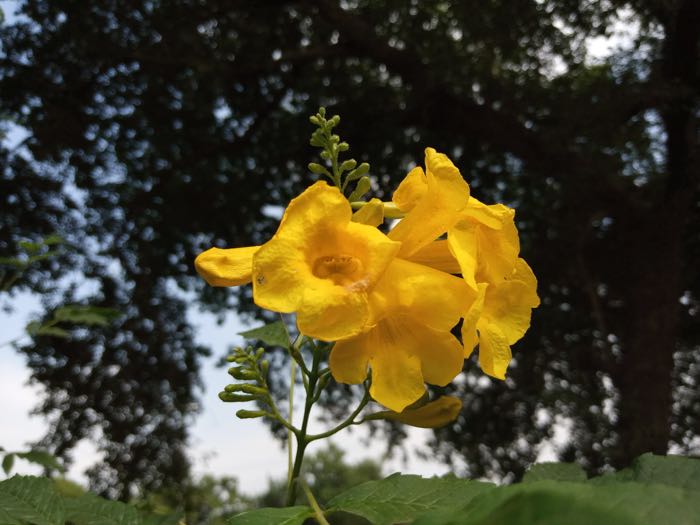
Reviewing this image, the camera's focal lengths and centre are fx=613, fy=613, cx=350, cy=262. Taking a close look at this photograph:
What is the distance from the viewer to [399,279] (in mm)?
865

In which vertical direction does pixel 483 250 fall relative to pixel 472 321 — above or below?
above

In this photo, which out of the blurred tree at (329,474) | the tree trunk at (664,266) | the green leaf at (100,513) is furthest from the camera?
the blurred tree at (329,474)

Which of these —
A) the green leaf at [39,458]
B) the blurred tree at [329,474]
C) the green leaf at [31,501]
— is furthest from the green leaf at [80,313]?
the blurred tree at [329,474]

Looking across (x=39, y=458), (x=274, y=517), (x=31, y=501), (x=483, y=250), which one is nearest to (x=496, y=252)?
(x=483, y=250)

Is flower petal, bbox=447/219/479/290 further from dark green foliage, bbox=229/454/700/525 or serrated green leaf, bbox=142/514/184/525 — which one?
serrated green leaf, bbox=142/514/184/525

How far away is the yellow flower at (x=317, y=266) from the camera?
2.63ft

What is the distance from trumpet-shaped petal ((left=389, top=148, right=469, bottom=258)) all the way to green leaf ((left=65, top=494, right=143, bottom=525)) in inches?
29.4

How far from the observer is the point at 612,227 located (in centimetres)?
A: 788

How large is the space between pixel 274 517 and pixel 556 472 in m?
0.57

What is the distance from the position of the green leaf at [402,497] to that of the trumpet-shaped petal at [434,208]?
1.07ft

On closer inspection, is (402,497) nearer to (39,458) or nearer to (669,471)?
(669,471)

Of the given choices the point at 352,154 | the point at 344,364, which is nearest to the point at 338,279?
the point at 344,364

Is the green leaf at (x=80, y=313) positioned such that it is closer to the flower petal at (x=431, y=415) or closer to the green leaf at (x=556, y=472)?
the flower petal at (x=431, y=415)

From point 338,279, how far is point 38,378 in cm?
755
